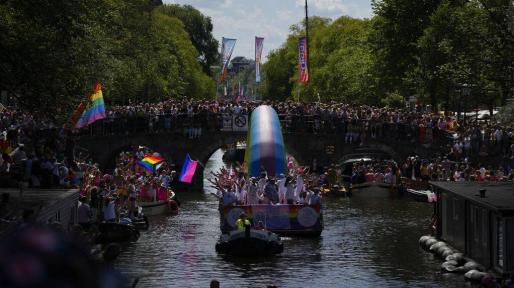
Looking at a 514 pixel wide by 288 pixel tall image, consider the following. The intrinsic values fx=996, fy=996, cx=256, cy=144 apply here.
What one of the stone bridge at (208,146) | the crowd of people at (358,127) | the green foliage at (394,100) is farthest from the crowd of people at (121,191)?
the green foliage at (394,100)

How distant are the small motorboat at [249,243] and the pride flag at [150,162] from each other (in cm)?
2049

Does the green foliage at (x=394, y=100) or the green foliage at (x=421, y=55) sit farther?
the green foliage at (x=394, y=100)

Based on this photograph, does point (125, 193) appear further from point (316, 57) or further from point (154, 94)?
point (316, 57)

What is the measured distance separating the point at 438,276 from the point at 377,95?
205 ft

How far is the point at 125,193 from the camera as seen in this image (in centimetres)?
4203

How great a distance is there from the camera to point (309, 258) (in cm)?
3447

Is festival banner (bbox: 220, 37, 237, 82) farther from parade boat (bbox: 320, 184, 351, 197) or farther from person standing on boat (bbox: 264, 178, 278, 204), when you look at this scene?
person standing on boat (bbox: 264, 178, 278, 204)

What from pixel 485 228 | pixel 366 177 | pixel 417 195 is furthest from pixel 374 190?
pixel 485 228

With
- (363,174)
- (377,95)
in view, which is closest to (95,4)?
(363,174)

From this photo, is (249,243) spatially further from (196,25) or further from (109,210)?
(196,25)

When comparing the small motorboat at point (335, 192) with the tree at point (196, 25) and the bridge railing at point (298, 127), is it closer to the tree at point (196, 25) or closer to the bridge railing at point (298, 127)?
the bridge railing at point (298, 127)

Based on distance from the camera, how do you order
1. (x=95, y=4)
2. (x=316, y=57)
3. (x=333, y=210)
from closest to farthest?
(x=95, y=4) < (x=333, y=210) < (x=316, y=57)

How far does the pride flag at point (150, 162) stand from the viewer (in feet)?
177

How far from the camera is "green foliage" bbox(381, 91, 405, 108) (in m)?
86.9
